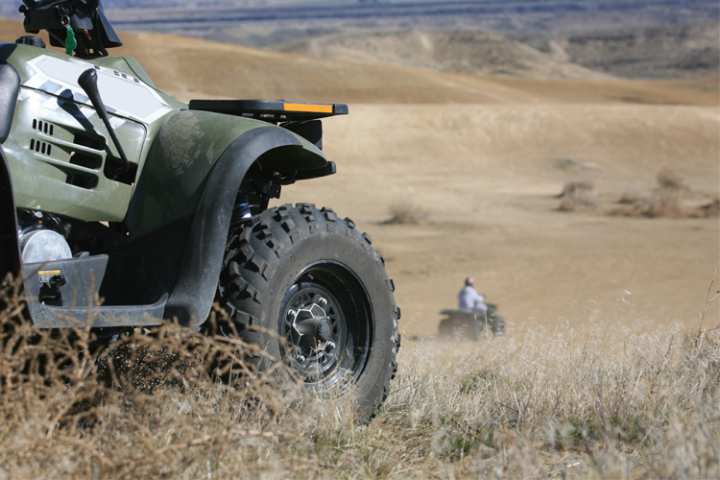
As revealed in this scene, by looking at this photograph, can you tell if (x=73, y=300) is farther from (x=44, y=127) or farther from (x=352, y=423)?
(x=352, y=423)

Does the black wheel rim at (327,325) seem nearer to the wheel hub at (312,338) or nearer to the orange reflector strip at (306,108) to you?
the wheel hub at (312,338)

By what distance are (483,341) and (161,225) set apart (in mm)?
5803

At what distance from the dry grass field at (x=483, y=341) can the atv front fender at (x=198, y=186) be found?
28cm

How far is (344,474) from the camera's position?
3904 mm

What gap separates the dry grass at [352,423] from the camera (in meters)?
3.41

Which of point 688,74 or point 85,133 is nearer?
point 85,133

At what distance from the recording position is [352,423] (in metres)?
4.20

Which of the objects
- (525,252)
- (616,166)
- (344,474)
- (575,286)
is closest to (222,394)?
(344,474)

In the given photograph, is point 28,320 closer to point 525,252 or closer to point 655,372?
point 655,372

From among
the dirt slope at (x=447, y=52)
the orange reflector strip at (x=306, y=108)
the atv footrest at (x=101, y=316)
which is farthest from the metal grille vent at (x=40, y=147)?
the dirt slope at (x=447, y=52)

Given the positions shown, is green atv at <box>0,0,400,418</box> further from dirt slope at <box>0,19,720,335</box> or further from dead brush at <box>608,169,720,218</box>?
dead brush at <box>608,169,720,218</box>

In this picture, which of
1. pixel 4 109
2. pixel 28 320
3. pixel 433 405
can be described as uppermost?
pixel 4 109

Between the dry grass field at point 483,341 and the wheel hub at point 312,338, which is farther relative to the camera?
the wheel hub at point 312,338

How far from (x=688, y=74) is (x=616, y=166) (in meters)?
65.9
